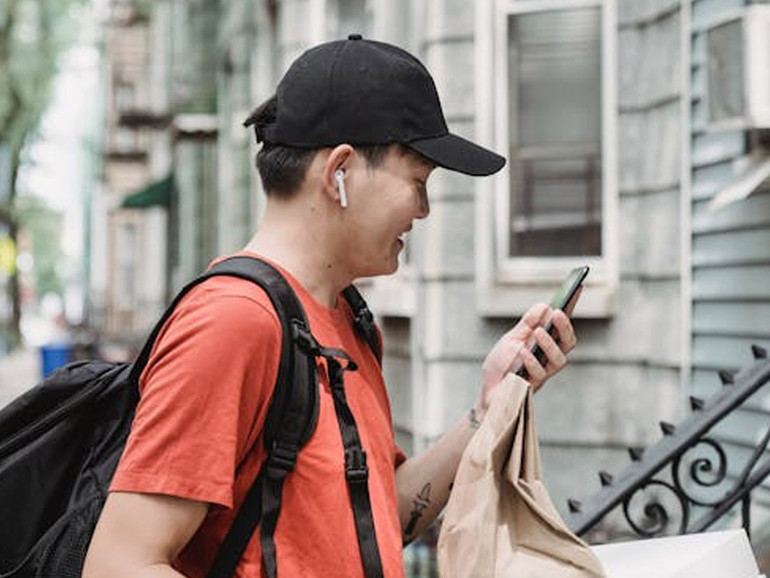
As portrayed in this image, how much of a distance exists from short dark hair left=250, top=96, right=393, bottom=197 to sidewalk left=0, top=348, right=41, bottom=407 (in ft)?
52.6

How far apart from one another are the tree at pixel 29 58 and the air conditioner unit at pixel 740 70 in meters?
33.1

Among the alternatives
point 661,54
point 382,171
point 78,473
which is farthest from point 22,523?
point 661,54

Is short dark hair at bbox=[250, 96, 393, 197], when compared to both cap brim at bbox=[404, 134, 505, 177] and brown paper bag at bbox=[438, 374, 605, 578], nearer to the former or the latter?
cap brim at bbox=[404, 134, 505, 177]

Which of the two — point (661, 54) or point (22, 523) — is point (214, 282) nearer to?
point (22, 523)

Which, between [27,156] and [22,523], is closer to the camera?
[22,523]

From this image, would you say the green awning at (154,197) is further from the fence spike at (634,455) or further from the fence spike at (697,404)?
the fence spike at (697,404)

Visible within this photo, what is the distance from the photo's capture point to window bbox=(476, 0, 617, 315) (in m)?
7.93

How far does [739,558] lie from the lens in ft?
7.35

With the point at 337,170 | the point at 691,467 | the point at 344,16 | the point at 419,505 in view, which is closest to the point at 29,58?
the point at 344,16

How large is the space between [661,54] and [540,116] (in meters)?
0.97

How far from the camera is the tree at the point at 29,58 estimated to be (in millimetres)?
37812

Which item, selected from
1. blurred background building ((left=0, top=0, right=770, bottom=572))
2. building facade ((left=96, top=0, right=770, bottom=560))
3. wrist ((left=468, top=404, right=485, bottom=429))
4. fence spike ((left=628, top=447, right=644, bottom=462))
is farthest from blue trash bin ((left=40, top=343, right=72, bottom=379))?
wrist ((left=468, top=404, right=485, bottom=429))

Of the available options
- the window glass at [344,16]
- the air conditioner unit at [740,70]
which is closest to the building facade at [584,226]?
the air conditioner unit at [740,70]

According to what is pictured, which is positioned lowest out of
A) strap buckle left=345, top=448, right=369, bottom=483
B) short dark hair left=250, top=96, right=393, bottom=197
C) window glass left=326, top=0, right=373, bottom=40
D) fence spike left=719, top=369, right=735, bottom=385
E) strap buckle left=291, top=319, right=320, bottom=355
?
fence spike left=719, top=369, right=735, bottom=385
